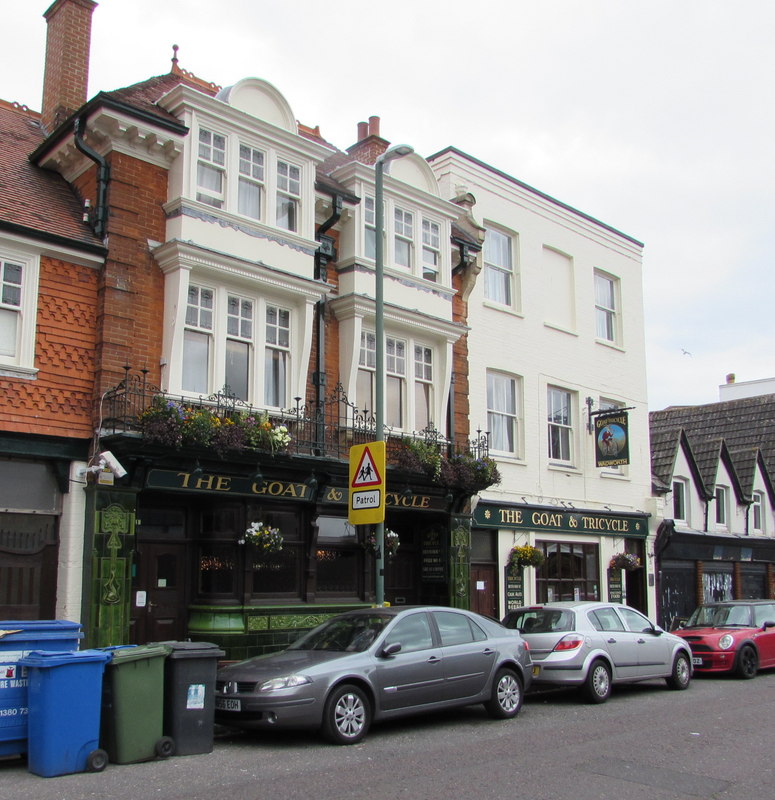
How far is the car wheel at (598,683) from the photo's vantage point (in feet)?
42.2

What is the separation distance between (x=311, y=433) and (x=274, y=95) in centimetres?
592

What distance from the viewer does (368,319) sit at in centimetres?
1703

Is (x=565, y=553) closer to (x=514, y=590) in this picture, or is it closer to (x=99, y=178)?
(x=514, y=590)

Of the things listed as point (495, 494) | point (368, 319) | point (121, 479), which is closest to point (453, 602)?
point (495, 494)

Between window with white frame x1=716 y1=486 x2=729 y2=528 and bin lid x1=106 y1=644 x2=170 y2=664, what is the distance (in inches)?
825

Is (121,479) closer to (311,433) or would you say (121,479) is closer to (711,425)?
(311,433)

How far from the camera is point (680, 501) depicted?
1007 inches

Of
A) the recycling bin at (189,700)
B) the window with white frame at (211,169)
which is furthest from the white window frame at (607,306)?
the recycling bin at (189,700)

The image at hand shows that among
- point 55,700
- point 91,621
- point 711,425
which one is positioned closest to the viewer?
point 55,700

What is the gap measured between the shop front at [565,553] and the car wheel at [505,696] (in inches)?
286

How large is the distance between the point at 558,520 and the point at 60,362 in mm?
11912

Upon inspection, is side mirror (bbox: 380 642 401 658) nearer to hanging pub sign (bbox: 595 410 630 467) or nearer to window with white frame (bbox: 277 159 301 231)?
window with white frame (bbox: 277 159 301 231)

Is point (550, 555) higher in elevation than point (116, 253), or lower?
lower

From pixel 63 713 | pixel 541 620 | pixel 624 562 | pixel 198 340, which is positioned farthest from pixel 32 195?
pixel 624 562
